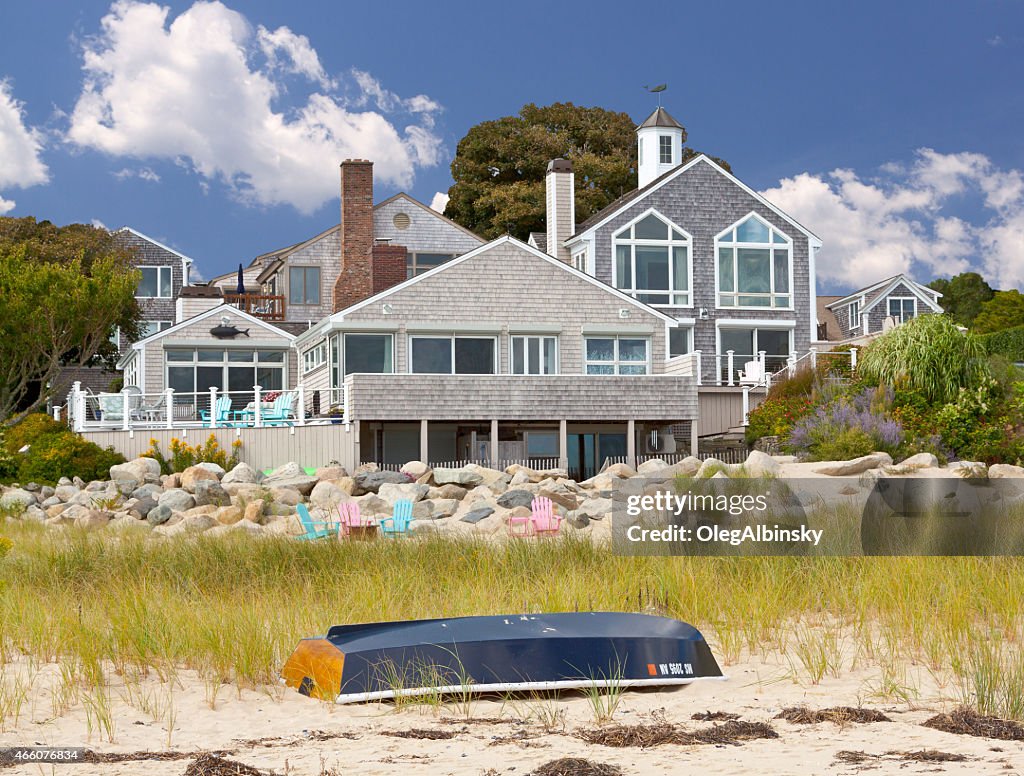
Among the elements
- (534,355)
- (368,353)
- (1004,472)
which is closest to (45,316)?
(368,353)

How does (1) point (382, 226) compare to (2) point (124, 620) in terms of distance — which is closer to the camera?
(2) point (124, 620)

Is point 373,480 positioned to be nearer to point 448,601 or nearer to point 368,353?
point 368,353

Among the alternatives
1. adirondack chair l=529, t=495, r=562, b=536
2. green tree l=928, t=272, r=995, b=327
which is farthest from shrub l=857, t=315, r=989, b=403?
green tree l=928, t=272, r=995, b=327

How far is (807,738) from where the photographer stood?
6762 mm

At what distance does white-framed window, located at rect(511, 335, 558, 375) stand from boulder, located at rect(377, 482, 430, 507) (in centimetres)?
809

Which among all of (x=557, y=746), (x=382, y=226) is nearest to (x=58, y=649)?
(x=557, y=746)

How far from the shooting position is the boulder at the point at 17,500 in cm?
2334

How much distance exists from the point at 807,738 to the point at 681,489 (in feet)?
33.6

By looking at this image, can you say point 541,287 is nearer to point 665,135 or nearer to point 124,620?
point 665,135

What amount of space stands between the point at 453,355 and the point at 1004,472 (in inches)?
549

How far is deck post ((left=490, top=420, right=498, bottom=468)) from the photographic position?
27969 mm

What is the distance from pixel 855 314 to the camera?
51062mm

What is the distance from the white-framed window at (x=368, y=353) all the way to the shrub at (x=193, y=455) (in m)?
3.54

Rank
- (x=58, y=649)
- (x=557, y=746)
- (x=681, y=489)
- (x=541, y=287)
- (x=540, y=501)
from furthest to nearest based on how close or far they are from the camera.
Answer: (x=541, y=287) < (x=540, y=501) < (x=681, y=489) < (x=58, y=649) < (x=557, y=746)
